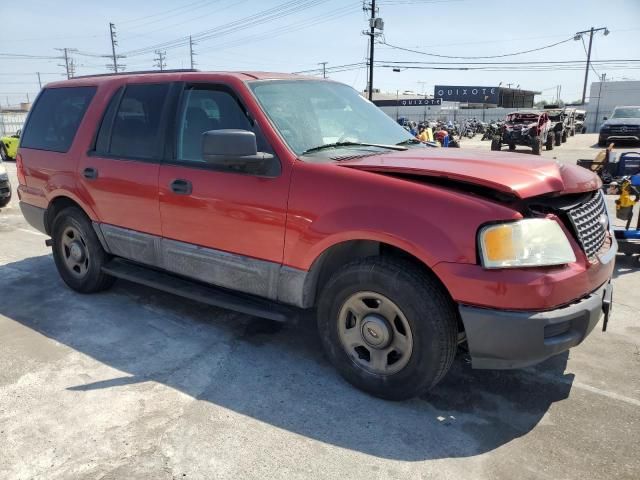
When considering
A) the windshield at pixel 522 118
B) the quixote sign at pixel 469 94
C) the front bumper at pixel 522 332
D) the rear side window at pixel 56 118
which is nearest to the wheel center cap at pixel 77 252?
the rear side window at pixel 56 118

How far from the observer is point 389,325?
2.87 metres

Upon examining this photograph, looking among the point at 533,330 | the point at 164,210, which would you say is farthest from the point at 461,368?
the point at 164,210

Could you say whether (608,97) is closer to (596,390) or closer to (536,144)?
(536,144)

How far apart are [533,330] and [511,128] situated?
21.3 meters

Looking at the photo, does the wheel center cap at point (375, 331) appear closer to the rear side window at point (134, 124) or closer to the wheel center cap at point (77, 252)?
the rear side window at point (134, 124)

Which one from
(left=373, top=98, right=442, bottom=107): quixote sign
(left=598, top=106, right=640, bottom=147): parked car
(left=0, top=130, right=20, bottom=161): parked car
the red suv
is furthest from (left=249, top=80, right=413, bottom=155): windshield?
(left=373, top=98, right=442, bottom=107): quixote sign

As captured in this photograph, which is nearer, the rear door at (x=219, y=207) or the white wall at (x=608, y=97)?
the rear door at (x=219, y=207)

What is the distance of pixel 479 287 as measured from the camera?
2504 millimetres

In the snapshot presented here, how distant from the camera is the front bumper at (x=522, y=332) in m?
2.47

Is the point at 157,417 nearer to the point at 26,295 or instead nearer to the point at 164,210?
the point at 164,210

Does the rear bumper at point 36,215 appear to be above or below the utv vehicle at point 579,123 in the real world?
below

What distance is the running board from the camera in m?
3.35

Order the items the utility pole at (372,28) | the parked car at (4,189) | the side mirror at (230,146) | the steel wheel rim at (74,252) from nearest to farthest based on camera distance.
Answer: the side mirror at (230,146), the steel wheel rim at (74,252), the parked car at (4,189), the utility pole at (372,28)

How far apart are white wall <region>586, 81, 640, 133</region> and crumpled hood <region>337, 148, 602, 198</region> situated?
167ft
